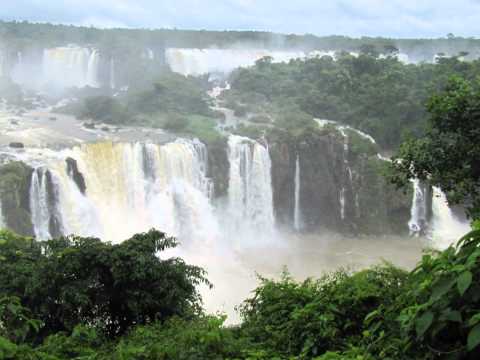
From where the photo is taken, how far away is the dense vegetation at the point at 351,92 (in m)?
27.1

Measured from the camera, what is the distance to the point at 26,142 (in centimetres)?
1953

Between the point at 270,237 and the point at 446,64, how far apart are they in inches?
649

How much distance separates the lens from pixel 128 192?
62.3 feet

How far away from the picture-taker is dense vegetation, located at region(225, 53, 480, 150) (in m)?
27.1

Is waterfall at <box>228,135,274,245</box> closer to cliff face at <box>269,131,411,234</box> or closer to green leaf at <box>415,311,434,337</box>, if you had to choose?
cliff face at <box>269,131,411,234</box>

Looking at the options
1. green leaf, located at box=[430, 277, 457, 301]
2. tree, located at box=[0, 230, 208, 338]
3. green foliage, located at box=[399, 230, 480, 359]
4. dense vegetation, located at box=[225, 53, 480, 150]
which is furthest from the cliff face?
green leaf, located at box=[430, 277, 457, 301]

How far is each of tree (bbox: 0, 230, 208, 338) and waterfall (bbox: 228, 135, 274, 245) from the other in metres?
13.2

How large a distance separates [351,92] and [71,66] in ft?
59.2

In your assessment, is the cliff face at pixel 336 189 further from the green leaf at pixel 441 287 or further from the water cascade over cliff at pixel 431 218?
the green leaf at pixel 441 287

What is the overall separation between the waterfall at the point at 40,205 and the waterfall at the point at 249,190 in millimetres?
7254

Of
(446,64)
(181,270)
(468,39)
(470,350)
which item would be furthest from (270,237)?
(468,39)

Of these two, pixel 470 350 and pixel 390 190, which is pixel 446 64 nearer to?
pixel 390 190

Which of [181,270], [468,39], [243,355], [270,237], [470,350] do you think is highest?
[468,39]

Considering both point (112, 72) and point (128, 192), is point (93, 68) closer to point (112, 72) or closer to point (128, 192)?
point (112, 72)
